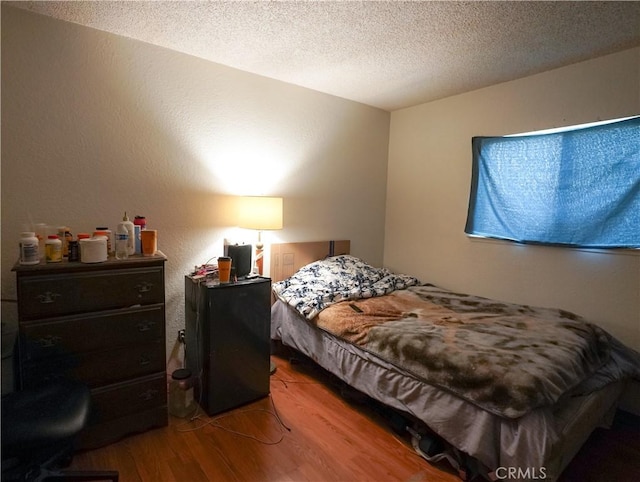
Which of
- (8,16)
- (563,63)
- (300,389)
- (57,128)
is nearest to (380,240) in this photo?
(300,389)

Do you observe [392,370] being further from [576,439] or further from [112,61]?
[112,61]

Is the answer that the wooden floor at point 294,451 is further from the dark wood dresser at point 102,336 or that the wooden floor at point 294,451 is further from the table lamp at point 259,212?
the table lamp at point 259,212

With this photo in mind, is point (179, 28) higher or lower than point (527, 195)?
higher

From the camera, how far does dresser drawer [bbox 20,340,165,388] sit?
1.57 metres

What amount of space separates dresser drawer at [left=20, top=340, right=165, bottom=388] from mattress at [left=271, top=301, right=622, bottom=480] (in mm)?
1079

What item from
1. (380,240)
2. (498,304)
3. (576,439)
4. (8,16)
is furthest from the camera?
(380,240)

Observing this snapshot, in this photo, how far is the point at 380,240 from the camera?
369 centimetres

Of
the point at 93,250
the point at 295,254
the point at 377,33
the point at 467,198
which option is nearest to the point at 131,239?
the point at 93,250

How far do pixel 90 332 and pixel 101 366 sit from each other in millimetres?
192

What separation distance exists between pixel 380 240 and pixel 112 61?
108 inches

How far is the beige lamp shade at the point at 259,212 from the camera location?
7.86 feet

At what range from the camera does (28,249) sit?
155cm

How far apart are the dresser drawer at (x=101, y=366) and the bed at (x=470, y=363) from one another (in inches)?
38.4

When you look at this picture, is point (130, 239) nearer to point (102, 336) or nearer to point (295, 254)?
point (102, 336)
